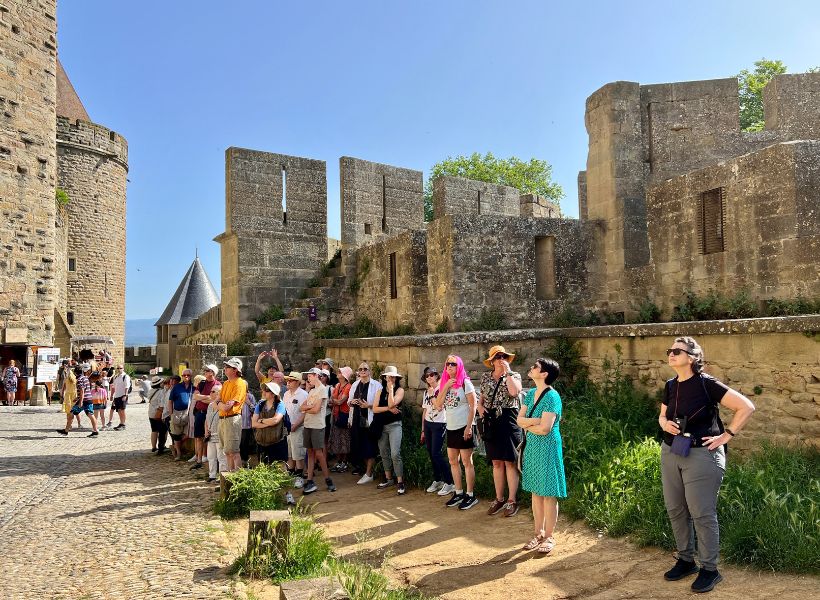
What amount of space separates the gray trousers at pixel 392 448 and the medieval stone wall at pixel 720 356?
1169mm

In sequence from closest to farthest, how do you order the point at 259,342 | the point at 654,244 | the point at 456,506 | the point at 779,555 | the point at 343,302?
the point at 779,555, the point at 456,506, the point at 654,244, the point at 259,342, the point at 343,302

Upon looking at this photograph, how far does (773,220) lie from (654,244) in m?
2.10

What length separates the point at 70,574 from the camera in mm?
5324

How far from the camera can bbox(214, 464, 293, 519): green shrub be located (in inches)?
281

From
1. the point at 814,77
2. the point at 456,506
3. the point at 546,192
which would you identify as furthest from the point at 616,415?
the point at 546,192

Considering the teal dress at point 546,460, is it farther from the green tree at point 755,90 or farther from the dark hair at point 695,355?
the green tree at point 755,90

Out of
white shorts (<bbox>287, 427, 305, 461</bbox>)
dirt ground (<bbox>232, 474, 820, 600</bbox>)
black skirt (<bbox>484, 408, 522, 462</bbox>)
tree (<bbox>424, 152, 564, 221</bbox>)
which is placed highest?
tree (<bbox>424, 152, 564, 221</bbox>)

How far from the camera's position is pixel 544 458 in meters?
5.60

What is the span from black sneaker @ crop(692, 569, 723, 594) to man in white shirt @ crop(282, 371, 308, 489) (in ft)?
16.9

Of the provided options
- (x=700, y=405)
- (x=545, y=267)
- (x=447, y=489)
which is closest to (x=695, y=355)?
(x=700, y=405)

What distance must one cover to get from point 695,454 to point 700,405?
35 cm

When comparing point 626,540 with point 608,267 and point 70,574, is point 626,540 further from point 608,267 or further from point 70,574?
point 608,267

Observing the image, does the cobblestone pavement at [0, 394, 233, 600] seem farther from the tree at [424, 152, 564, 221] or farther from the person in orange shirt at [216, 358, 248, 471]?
the tree at [424, 152, 564, 221]

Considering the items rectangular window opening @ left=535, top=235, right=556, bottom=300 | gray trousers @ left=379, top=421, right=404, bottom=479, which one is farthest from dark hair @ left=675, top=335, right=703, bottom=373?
rectangular window opening @ left=535, top=235, right=556, bottom=300
